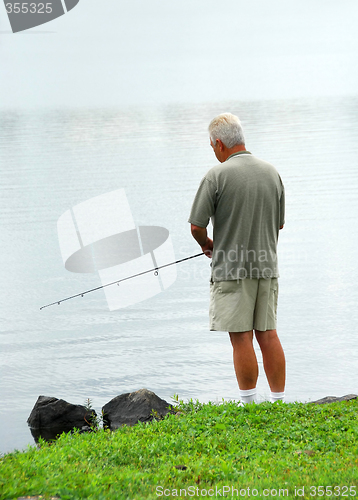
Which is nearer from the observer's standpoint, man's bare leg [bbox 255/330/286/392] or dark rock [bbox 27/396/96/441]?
man's bare leg [bbox 255/330/286/392]

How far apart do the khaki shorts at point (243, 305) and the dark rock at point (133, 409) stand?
Result: 33.5 inches

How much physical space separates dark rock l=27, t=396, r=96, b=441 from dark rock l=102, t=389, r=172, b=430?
16 centimetres

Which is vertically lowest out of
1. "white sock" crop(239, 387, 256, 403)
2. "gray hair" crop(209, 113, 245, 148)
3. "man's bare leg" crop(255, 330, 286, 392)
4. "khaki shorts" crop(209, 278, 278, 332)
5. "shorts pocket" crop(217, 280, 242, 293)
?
"white sock" crop(239, 387, 256, 403)

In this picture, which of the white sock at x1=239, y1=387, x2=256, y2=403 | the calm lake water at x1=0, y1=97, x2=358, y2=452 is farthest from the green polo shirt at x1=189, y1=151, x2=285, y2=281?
the calm lake water at x1=0, y1=97, x2=358, y2=452

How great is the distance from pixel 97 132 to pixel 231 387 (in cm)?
3382

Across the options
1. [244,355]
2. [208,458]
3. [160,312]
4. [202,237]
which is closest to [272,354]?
[244,355]

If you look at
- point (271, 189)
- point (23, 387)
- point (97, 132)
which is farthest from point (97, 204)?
point (97, 132)

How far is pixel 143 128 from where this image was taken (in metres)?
40.4

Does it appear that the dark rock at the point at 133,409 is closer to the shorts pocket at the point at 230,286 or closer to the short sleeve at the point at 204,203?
the shorts pocket at the point at 230,286

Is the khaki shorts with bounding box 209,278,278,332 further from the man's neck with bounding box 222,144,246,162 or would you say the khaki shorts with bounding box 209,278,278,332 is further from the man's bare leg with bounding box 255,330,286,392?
the man's neck with bounding box 222,144,246,162

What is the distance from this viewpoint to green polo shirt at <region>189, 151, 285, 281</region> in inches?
166

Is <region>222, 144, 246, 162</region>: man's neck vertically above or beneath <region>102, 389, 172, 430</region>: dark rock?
above

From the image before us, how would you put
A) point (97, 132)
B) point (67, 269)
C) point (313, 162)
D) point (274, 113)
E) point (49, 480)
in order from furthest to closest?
point (274, 113)
point (97, 132)
point (313, 162)
point (67, 269)
point (49, 480)

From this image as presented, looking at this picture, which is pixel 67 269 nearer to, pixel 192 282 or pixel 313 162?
pixel 192 282
